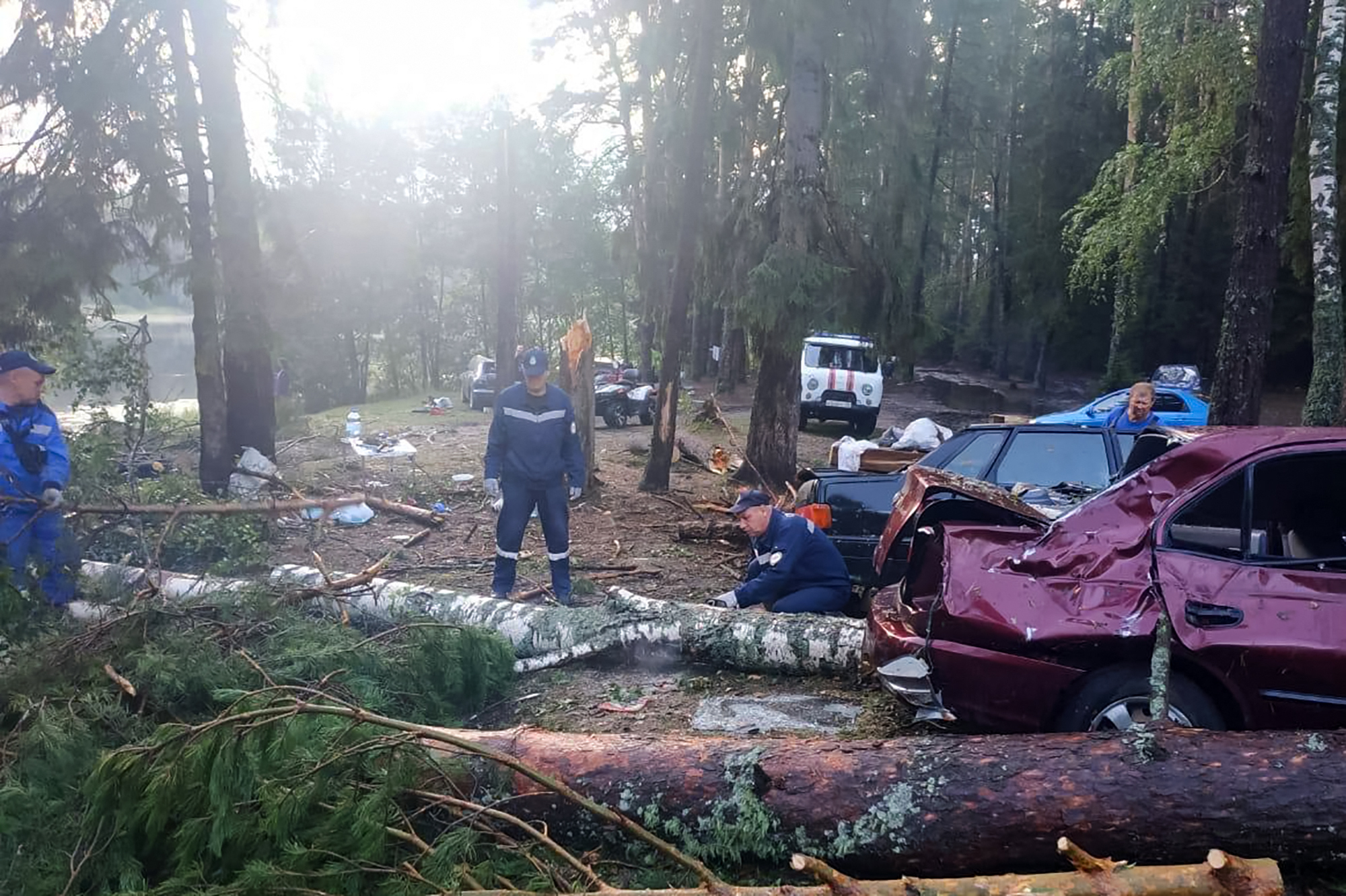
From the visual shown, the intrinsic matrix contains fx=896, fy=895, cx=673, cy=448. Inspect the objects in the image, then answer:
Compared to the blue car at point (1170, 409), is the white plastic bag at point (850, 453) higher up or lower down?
lower down

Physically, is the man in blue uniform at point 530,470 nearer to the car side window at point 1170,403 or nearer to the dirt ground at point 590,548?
the dirt ground at point 590,548

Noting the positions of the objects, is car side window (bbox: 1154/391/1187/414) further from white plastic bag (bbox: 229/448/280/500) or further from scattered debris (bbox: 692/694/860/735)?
white plastic bag (bbox: 229/448/280/500)

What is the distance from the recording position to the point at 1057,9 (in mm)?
33469

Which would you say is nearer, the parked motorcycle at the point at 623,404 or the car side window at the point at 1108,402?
the car side window at the point at 1108,402

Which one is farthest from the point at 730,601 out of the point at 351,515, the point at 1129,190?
the point at 1129,190

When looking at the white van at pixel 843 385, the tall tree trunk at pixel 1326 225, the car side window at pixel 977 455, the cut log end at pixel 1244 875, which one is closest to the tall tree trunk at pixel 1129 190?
the white van at pixel 843 385

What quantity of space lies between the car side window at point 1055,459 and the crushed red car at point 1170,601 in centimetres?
288

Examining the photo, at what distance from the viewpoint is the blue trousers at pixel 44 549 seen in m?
5.59

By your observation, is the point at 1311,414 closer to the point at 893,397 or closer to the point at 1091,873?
the point at 1091,873

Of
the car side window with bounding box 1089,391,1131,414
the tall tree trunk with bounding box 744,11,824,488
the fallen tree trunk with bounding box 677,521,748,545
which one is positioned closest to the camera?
the fallen tree trunk with bounding box 677,521,748,545

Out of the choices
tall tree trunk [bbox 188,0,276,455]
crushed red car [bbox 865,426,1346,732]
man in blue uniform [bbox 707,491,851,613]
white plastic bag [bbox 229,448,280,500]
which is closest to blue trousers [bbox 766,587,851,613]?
man in blue uniform [bbox 707,491,851,613]

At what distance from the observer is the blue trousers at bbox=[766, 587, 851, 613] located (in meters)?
6.01

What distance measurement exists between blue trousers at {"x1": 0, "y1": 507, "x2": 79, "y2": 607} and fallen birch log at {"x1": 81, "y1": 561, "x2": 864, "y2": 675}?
27cm

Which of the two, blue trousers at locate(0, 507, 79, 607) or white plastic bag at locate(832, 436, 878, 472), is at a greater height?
white plastic bag at locate(832, 436, 878, 472)
